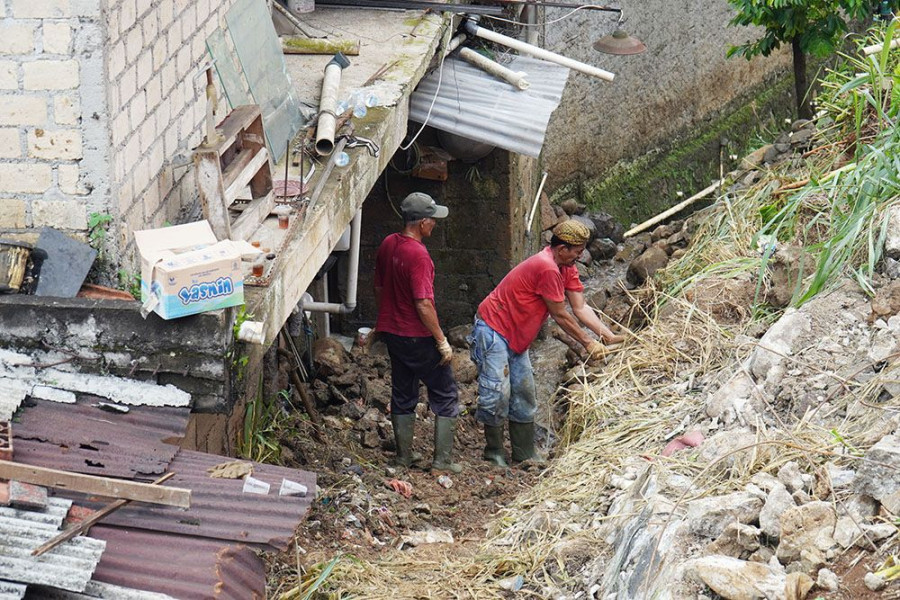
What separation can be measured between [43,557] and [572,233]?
14.2 ft

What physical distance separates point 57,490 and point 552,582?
2.21m

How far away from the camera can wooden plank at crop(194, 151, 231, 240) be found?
482 cm

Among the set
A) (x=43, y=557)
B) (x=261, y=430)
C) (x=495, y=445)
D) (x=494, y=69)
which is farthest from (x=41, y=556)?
(x=494, y=69)

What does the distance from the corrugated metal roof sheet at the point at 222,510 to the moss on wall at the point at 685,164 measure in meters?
9.15

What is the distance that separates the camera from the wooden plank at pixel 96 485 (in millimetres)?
3846

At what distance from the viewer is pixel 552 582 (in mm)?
5125

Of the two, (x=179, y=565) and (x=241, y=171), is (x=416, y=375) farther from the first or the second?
(x=179, y=565)

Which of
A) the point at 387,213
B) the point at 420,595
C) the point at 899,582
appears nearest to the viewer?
the point at 899,582

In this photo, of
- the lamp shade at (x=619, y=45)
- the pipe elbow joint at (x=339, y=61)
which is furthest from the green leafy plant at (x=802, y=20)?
the pipe elbow joint at (x=339, y=61)

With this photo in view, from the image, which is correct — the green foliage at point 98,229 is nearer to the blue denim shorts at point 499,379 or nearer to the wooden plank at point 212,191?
the wooden plank at point 212,191

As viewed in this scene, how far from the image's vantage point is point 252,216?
A: 553 cm

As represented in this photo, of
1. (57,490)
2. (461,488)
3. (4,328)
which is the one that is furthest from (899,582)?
(461,488)

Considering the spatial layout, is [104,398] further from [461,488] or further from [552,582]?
[461,488]

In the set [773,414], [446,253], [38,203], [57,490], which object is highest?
[38,203]
